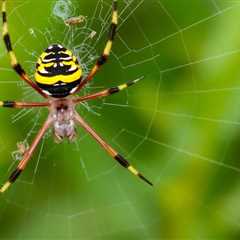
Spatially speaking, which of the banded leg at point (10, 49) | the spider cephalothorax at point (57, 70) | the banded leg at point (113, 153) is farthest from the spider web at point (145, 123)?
the spider cephalothorax at point (57, 70)

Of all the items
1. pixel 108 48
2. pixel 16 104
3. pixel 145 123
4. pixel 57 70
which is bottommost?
pixel 145 123

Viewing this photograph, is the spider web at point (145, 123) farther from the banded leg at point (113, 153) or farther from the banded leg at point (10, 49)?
Result: the banded leg at point (10, 49)

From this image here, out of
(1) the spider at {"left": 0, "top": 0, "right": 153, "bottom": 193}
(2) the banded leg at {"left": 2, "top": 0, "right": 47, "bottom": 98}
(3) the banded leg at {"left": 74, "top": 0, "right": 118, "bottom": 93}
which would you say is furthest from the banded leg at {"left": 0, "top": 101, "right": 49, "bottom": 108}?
(3) the banded leg at {"left": 74, "top": 0, "right": 118, "bottom": 93}

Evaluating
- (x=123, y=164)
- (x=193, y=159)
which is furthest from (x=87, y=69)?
(x=193, y=159)

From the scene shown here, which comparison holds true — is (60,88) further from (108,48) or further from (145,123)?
(145,123)

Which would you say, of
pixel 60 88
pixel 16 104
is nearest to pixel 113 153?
pixel 16 104

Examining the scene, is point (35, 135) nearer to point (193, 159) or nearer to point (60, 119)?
point (60, 119)
